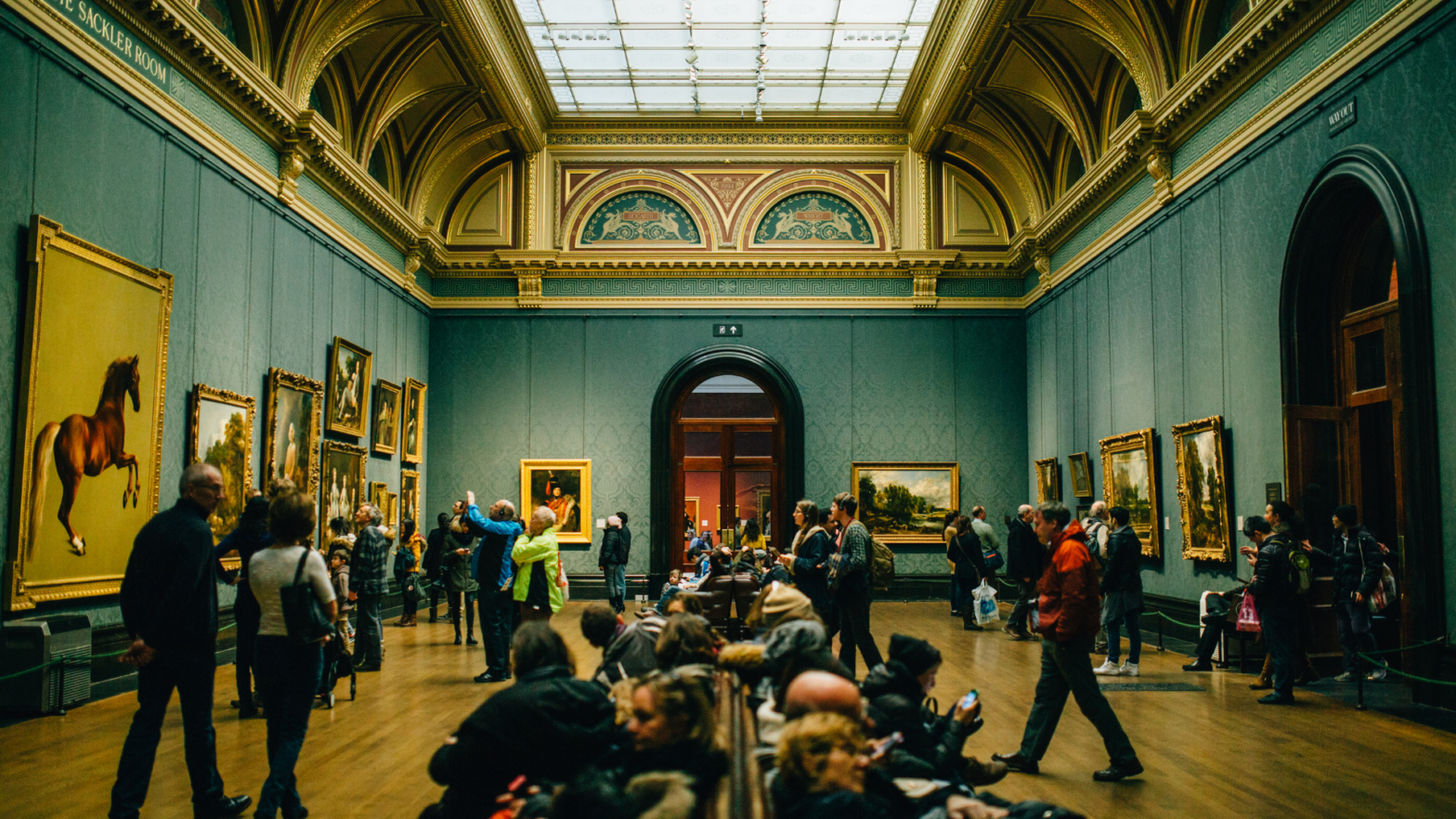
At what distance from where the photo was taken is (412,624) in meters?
15.3

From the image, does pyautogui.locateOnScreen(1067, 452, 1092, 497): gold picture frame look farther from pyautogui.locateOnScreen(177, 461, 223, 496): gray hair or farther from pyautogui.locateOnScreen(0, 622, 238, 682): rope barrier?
pyautogui.locateOnScreen(177, 461, 223, 496): gray hair

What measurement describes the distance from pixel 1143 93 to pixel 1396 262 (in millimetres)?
5561

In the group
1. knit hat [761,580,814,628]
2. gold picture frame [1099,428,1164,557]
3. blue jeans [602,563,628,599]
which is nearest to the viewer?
knit hat [761,580,814,628]

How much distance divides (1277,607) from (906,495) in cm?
1074

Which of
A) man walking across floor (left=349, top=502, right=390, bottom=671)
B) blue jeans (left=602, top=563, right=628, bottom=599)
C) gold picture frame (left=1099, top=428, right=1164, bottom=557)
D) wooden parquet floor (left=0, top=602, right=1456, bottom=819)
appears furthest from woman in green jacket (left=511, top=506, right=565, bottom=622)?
gold picture frame (left=1099, top=428, right=1164, bottom=557)

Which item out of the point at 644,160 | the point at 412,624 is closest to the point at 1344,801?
the point at 412,624

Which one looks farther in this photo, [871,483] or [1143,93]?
[871,483]

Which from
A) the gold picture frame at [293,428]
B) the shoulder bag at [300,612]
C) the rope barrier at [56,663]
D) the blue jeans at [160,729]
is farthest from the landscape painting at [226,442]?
the shoulder bag at [300,612]

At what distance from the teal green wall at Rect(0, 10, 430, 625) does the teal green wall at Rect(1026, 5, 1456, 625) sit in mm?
11290

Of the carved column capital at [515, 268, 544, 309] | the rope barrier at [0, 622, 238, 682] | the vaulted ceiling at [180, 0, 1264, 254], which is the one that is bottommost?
the rope barrier at [0, 622, 238, 682]

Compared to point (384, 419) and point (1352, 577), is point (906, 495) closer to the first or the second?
point (384, 419)

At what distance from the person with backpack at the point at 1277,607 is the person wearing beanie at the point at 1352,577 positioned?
531mm

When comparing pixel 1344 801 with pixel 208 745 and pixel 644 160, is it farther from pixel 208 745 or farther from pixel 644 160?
pixel 644 160

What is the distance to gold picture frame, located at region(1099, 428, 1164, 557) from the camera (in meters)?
13.2
